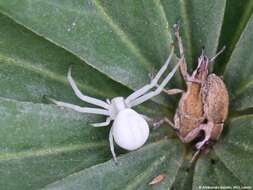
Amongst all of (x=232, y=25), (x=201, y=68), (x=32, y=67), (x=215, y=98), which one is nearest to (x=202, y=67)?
(x=201, y=68)

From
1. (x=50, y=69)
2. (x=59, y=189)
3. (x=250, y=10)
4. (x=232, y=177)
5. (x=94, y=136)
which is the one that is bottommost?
(x=232, y=177)

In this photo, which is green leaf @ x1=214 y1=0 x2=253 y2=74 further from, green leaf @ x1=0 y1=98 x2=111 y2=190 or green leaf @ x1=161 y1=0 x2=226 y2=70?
green leaf @ x1=0 y1=98 x2=111 y2=190

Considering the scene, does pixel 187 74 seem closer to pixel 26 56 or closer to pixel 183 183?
pixel 183 183

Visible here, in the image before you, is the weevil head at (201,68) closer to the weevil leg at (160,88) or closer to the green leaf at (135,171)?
the weevil leg at (160,88)

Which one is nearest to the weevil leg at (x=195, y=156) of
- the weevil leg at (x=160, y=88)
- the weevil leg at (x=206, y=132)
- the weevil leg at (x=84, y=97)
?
the weevil leg at (x=206, y=132)

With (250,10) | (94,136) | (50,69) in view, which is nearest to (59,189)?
(94,136)

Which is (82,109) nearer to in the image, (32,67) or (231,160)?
(32,67)

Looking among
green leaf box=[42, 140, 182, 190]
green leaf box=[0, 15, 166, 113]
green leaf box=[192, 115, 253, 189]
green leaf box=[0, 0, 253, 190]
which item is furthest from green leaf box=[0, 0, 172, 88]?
green leaf box=[192, 115, 253, 189]
